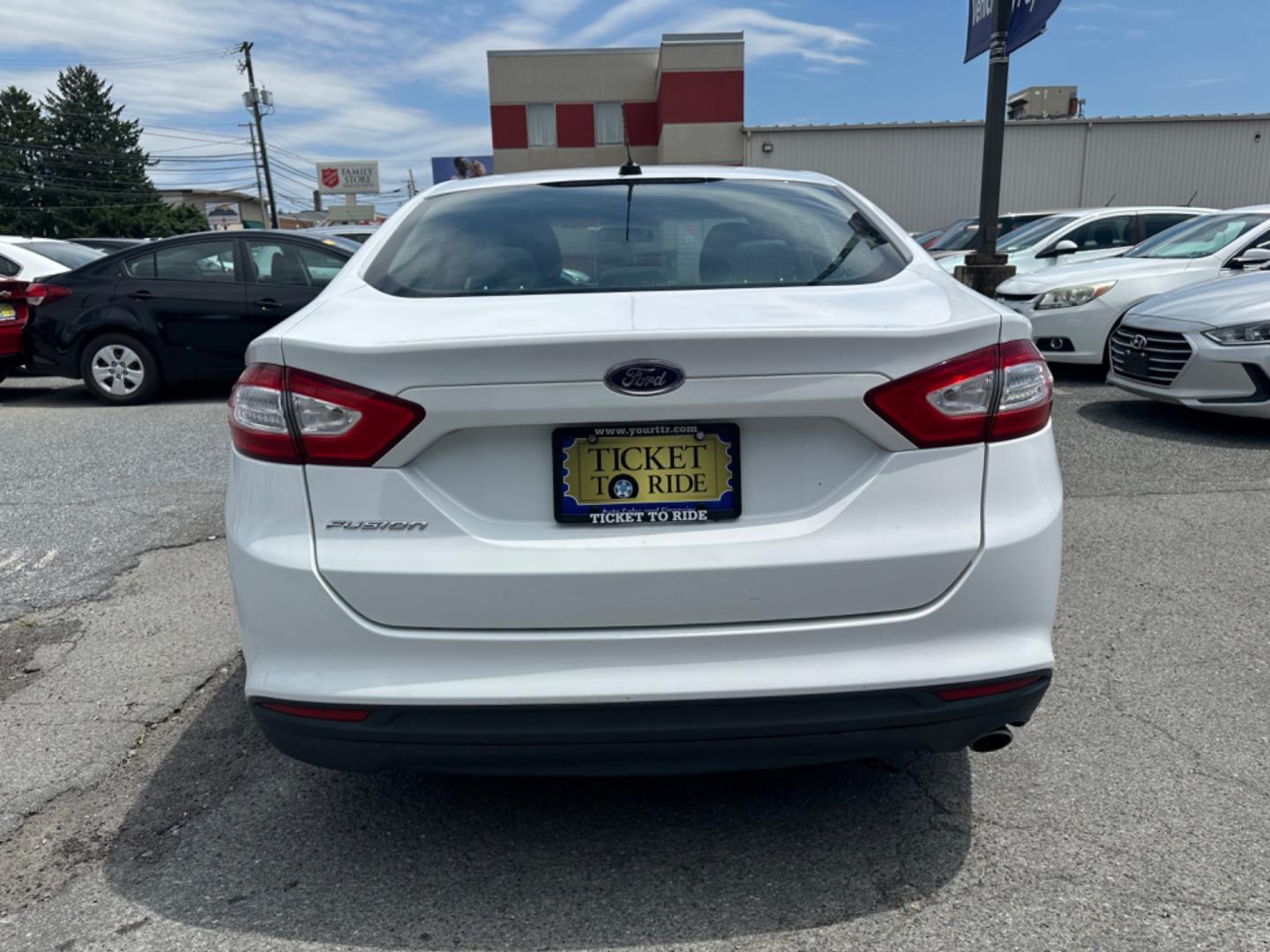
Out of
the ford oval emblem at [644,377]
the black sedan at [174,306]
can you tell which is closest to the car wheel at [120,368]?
the black sedan at [174,306]

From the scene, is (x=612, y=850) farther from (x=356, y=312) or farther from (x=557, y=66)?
(x=557, y=66)

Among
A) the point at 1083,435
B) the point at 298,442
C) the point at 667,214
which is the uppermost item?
the point at 667,214

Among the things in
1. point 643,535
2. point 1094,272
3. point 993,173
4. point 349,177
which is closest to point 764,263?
point 643,535

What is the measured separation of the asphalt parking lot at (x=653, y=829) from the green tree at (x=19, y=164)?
8395 centimetres

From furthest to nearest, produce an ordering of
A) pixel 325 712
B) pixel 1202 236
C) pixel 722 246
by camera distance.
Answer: pixel 1202 236 → pixel 722 246 → pixel 325 712

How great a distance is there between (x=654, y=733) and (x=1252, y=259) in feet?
28.4

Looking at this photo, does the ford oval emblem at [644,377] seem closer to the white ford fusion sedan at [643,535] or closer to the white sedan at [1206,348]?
the white ford fusion sedan at [643,535]

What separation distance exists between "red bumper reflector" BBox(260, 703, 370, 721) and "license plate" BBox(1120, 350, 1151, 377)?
6350mm

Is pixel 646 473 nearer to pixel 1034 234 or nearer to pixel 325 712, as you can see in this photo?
pixel 325 712

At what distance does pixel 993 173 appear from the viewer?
33.5 ft

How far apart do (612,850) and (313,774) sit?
0.93 metres

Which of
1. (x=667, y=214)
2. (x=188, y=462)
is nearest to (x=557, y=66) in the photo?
(x=188, y=462)

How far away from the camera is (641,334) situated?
197 centimetres

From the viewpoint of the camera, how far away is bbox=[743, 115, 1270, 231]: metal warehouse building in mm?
25438
